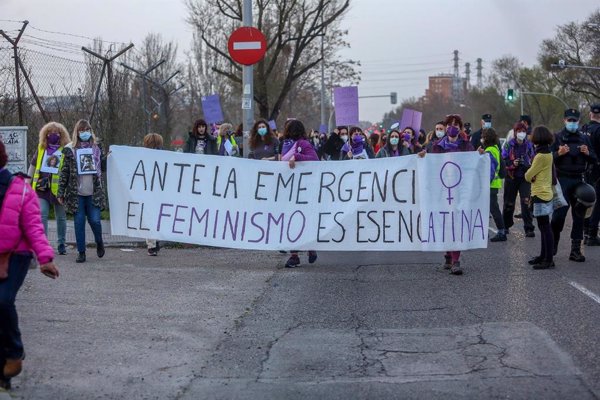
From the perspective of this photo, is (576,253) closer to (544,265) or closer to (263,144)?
(544,265)

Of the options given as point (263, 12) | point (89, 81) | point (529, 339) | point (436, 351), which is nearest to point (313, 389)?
point (436, 351)

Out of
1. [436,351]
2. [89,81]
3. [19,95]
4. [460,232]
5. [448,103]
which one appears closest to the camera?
[436,351]

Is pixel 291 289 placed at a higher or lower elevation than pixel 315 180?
lower

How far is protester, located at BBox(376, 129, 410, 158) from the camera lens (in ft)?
55.6

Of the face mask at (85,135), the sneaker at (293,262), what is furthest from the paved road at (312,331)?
the face mask at (85,135)

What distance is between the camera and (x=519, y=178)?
15.5m

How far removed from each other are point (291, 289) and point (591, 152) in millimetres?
5070

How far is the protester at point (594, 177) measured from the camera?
13383 mm

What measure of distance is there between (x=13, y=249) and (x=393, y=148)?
11853 millimetres

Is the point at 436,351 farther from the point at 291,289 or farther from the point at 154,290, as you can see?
the point at 154,290

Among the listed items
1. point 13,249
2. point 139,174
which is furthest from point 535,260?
point 13,249

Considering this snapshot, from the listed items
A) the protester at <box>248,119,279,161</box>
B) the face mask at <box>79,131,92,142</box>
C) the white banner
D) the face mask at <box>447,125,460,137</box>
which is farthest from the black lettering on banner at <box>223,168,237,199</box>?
the face mask at <box>447,125,460,137</box>

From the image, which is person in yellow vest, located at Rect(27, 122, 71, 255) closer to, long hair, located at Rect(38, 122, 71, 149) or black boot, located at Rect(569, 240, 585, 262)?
long hair, located at Rect(38, 122, 71, 149)

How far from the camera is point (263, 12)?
1412 inches
